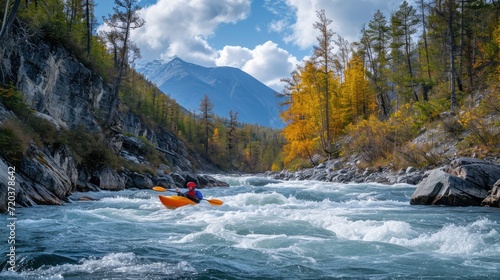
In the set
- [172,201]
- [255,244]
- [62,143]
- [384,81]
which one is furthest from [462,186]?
[384,81]

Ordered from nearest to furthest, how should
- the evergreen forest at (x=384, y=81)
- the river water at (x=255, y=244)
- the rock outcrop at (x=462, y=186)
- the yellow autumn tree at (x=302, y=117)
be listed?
1. the river water at (x=255, y=244)
2. the rock outcrop at (x=462, y=186)
3. the evergreen forest at (x=384, y=81)
4. the yellow autumn tree at (x=302, y=117)

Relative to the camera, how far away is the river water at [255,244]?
5.25m

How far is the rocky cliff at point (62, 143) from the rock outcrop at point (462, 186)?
1151 cm

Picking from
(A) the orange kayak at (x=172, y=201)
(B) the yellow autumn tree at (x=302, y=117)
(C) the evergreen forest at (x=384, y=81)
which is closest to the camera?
(A) the orange kayak at (x=172, y=201)

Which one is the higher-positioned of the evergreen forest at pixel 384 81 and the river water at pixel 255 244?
the evergreen forest at pixel 384 81

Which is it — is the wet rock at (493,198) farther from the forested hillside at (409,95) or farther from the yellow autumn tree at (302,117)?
the yellow autumn tree at (302,117)

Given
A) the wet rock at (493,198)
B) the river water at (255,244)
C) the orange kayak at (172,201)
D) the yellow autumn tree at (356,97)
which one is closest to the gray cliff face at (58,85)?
the orange kayak at (172,201)

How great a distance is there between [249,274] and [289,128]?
2649cm

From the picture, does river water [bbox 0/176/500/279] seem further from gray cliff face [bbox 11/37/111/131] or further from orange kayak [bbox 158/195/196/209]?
gray cliff face [bbox 11/37/111/131]

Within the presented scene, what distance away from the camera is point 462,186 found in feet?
38.5

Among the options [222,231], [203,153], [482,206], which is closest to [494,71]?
[482,206]

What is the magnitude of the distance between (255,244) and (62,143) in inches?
456

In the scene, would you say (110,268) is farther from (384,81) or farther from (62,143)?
(384,81)

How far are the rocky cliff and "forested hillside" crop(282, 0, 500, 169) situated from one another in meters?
9.92
